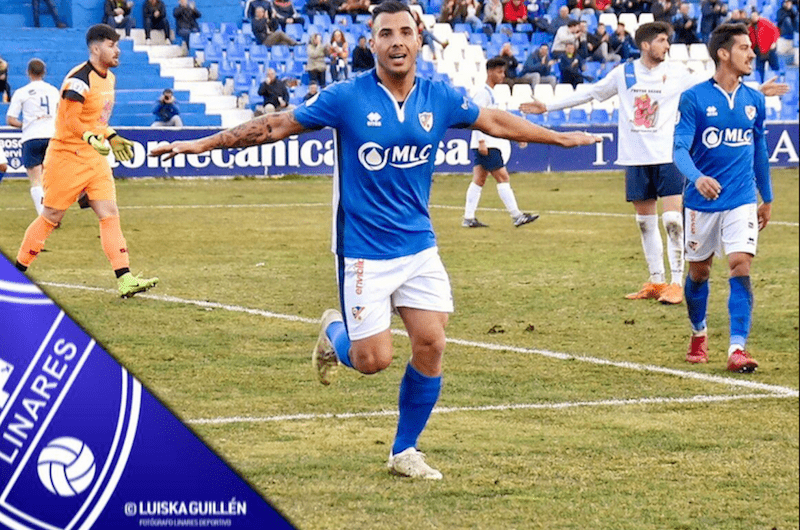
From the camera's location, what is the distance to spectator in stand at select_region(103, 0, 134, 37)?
157 inches

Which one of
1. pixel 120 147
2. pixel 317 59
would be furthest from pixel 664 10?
pixel 120 147

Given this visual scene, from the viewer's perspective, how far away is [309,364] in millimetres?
7410

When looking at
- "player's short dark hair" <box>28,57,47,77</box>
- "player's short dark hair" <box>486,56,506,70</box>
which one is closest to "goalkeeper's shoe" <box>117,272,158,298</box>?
"player's short dark hair" <box>28,57,47,77</box>

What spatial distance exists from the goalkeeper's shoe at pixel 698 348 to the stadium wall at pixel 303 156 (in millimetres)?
2115

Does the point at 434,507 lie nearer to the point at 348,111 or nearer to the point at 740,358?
the point at 348,111

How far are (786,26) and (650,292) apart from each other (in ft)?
6.45

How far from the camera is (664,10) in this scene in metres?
6.03

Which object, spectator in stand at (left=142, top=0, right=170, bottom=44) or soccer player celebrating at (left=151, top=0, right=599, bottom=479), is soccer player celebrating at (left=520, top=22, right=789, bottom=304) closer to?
soccer player celebrating at (left=151, top=0, right=599, bottom=479)

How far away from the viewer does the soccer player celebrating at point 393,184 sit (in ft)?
16.3

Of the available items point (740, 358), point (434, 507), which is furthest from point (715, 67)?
point (434, 507)

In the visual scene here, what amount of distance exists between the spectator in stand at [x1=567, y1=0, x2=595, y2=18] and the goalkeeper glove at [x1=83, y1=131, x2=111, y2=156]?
165 cm

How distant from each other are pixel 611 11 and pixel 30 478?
104 inches

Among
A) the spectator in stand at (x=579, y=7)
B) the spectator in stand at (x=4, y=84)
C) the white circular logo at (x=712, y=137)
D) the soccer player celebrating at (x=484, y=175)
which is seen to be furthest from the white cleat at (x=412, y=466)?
the soccer player celebrating at (x=484, y=175)

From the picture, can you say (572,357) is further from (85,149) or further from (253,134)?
(85,149)
